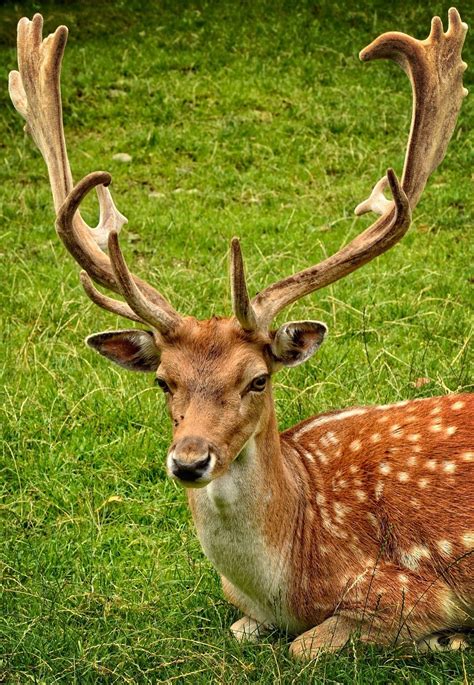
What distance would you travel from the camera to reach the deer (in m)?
4.61

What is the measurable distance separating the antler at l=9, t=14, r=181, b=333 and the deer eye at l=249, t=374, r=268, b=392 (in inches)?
15.6

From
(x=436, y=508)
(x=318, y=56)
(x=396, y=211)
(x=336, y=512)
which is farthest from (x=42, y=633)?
(x=318, y=56)

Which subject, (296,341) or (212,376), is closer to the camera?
(212,376)

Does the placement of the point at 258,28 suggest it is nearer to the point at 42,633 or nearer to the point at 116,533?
the point at 116,533

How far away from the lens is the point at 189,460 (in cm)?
418

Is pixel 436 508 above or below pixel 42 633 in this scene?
above

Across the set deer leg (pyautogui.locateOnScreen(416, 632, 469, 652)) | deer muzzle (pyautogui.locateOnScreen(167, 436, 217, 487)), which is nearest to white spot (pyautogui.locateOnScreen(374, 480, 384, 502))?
deer leg (pyautogui.locateOnScreen(416, 632, 469, 652))

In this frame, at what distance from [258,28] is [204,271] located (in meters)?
5.46

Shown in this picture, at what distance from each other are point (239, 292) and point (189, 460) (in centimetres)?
67

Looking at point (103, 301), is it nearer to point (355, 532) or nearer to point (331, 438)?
point (331, 438)

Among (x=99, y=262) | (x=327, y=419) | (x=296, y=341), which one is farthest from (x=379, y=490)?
(x=99, y=262)

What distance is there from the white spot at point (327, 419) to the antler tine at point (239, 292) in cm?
95

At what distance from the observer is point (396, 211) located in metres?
4.77

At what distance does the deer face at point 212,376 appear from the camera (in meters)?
4.28
